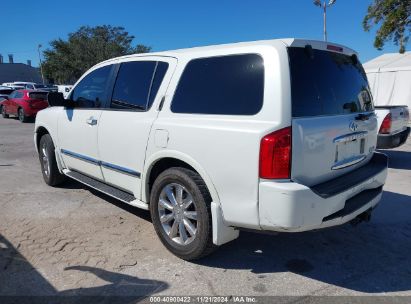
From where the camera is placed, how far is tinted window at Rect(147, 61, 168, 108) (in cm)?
370

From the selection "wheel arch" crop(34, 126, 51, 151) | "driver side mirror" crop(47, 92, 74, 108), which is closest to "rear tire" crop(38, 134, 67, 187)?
"wheel arch" crop(34, 126, 51, 151)

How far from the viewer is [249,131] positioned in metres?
2.81

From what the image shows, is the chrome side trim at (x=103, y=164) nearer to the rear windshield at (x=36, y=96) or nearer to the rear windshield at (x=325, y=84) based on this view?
the rear windshield at (x=325, y=84)

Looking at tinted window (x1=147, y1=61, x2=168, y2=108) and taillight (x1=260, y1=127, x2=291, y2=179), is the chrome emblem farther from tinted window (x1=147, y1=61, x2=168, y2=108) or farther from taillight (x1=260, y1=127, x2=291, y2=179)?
tinted window (x1=147, y1=61, x2=168, y2=108)

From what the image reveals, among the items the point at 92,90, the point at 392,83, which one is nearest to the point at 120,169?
the point at 92,90

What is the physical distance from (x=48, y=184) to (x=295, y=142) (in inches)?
178

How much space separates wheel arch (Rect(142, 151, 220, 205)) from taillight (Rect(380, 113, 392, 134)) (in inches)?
202

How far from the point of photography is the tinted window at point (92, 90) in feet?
14.8

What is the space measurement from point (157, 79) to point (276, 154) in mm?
1591

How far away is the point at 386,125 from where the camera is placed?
7156 millimetres

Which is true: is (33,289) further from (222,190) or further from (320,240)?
(320,240)

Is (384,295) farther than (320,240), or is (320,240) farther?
(320,240)

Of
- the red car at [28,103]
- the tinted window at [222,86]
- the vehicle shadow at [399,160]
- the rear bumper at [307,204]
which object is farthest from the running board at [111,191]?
the red car at [28,103]

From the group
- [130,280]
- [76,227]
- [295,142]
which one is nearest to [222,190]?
[295,142]
